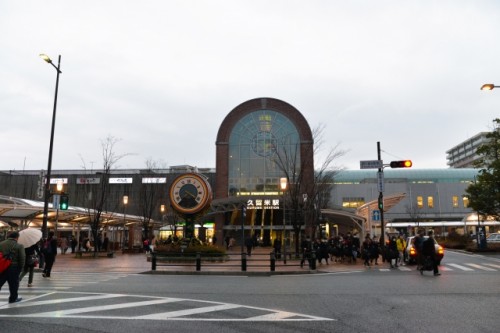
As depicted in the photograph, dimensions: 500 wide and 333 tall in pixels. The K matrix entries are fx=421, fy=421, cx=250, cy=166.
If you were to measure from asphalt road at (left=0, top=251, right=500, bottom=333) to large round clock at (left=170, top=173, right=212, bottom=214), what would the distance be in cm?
1307

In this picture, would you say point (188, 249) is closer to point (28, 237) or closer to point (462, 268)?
point (28, 237)

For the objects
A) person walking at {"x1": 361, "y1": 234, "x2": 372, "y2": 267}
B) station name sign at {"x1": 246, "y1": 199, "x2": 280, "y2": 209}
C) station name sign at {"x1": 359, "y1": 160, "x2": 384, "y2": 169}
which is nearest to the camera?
person walking at {"x1": 361, "y1": 234, "x2": 372, "y2": 267}

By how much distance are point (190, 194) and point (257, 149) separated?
2401cm

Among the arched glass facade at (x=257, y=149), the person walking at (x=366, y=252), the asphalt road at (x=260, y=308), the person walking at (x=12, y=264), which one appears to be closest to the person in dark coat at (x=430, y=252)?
the asphalt road at (x=260, y=308)

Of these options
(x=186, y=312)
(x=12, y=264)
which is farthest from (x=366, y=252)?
(x=12, y=264)

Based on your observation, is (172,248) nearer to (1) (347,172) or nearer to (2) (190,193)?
(2) (190,193)

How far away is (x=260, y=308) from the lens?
877 centimetres

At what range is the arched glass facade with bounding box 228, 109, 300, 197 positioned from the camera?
48781mm

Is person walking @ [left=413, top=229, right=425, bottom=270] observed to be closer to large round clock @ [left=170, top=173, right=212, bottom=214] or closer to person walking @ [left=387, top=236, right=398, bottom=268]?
person walking @ [left=387, top=236, right=398, bottom=268]

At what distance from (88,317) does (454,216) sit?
89.2m

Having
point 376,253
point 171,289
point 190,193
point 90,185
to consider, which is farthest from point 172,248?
point 90,185

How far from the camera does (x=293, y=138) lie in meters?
49.5

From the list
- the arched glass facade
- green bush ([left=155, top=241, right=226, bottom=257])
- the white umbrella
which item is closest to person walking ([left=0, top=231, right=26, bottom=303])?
the white umbrella

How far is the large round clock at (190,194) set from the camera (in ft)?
85.6
